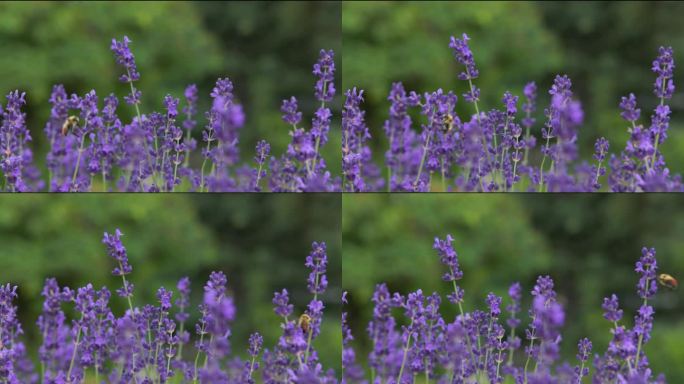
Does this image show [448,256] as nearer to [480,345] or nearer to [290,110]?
[480,345]

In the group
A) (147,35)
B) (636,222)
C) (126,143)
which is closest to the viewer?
(126,143)

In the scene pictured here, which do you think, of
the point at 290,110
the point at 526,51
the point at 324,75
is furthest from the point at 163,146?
the point at 526,51

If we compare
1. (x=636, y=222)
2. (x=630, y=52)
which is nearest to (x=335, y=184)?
(x=636, y=222)

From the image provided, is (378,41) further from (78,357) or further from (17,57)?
(17,57)

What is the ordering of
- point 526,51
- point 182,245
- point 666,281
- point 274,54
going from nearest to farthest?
point 666,281 < point 274,54 < point 182,245 < point 526,51

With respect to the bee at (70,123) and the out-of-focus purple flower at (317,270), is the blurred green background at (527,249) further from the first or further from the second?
the bee at (70,123)

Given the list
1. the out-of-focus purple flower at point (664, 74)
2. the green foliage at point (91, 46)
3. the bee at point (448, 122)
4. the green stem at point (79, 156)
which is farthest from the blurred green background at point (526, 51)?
the green foliage at point (91, 46)
